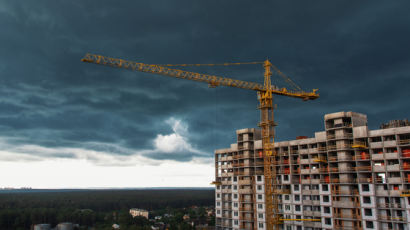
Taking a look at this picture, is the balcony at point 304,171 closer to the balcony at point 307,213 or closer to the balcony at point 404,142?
the balcony at point 307,213

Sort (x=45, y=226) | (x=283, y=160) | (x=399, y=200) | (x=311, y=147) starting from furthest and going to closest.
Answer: (x=45, y=226), (x=283, y=160), (x=311, y=147), (x=399, y=200)

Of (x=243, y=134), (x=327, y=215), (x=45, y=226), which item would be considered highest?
(x=243, y=134)

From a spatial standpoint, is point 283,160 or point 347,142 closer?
point 347,142

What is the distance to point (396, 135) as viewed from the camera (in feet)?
263

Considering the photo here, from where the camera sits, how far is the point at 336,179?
295 feet

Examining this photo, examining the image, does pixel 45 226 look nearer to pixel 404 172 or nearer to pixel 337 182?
pixel 337 182

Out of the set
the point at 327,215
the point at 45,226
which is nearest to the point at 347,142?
the point at 327,215

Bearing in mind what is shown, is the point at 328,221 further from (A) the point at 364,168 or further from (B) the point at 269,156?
(B) the point at 269,156

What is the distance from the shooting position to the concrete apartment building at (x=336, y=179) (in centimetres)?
7919

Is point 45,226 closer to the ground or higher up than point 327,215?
closer to the ground

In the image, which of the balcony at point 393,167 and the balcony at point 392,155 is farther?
the balcony at point 392,155

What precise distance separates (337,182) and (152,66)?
7194cm

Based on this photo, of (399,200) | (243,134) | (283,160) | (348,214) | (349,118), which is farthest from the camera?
(243,134)

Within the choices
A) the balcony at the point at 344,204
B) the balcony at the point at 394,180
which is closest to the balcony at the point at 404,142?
the balcony at the point at 394,180
